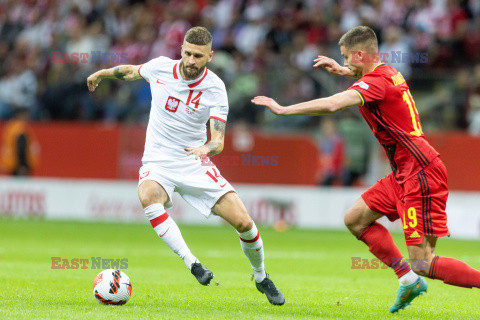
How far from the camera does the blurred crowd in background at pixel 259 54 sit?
18.2 metres

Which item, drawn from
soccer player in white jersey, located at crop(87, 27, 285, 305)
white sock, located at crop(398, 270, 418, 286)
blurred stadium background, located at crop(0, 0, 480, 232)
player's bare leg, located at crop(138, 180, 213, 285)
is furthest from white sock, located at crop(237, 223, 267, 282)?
blurred stadium background, located at crop(0, 0, 480, 232)

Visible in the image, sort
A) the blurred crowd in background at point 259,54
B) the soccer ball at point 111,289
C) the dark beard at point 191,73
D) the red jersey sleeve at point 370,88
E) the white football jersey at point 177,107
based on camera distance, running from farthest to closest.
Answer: the blurred crowd in background at point 259,54 < the white football jersey at point 177,107 < the dark beard at point 191,73 < the soccer ball at point 111,289 < the red jersey sleeve at point 370,88

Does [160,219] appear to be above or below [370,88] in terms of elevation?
below

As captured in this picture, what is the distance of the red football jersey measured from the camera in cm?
764

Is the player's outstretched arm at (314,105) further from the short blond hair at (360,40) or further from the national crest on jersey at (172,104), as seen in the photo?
the national crest on jersey at (172,104)

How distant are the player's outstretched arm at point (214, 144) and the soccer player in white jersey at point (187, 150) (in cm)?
1

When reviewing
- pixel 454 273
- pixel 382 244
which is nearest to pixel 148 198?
pixel 382 244

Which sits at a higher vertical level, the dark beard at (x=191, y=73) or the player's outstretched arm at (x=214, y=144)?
the dark beard at (x=191, y=73)

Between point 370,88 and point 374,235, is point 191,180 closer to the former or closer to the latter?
point 374,235

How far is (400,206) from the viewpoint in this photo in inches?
308

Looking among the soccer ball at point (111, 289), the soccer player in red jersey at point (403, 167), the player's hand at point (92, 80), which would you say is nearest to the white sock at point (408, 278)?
the soccer player in red jersey at point (403, 167)

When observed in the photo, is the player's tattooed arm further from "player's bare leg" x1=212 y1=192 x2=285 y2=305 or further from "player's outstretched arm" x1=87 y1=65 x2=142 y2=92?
"player's outstretched arm" x1=87 y1=65 x2=142 y2=92

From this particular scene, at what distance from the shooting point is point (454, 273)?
7.50 meters

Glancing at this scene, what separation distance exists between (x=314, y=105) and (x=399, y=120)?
3.12 ft
